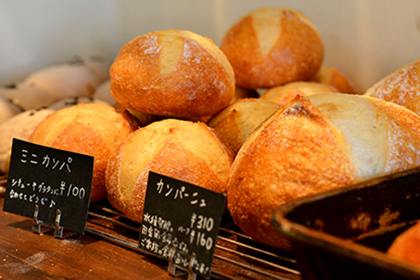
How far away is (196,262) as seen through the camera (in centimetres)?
104

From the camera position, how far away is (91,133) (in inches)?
60.7

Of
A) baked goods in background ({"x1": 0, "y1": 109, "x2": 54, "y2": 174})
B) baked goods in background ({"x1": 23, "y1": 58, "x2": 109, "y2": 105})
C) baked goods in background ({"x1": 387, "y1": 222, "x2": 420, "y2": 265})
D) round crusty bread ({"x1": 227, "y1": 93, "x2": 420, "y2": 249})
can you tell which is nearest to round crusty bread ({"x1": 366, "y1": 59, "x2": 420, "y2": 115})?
round crusty bread ({"x1": 227, "y1": 93, "x2": 420, "y2": 249})

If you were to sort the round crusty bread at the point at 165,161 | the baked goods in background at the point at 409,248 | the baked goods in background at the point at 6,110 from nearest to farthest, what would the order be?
the baked goods in background at the point at 409,248 < the round crusty bread at the point at 165,161 < the baked goods in background at the point at 6,110

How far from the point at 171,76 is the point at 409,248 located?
93cm

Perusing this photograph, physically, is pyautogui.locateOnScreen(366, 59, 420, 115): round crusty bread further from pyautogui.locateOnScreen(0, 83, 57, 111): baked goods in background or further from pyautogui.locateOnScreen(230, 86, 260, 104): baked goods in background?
pyautogui.locateOnScreen(0, 83, 57, 111): baked goods in background

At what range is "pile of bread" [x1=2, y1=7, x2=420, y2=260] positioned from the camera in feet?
3.40

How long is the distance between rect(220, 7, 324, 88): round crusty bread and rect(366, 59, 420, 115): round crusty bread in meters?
0.55

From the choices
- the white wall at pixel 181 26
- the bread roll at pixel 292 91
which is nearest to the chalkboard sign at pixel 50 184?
the bread roll at pixel 292 91

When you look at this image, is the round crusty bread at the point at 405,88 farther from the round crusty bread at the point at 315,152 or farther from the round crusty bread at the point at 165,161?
the round crusty bread at the point at 165,161

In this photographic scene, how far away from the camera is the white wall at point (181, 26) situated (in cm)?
195

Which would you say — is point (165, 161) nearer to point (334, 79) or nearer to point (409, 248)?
point (409, 248)

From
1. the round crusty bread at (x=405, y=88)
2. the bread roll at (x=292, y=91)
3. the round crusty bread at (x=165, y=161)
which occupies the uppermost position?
the round crusty bread at (x=405, y=88)

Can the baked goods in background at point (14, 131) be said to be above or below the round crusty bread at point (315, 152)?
below

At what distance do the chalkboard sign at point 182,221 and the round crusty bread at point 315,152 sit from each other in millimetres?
127
